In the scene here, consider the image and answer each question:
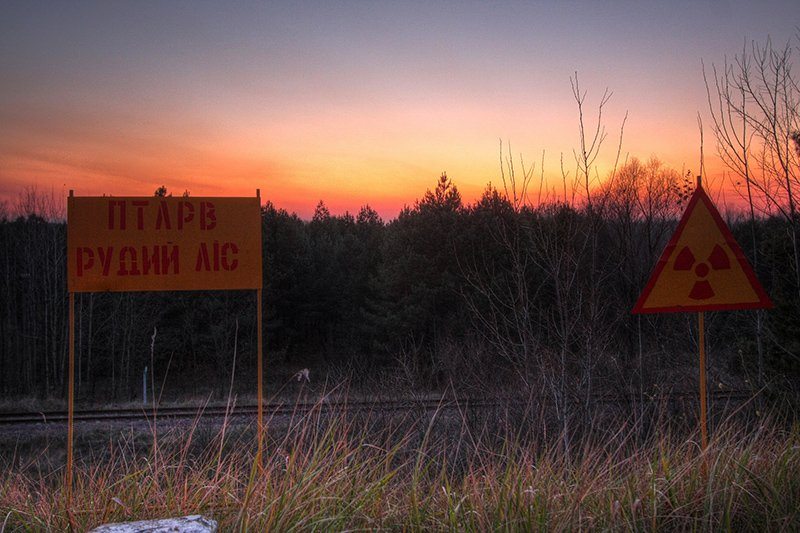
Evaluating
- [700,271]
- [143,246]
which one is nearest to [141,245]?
[143,246]

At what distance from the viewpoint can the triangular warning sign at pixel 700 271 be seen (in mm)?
4613

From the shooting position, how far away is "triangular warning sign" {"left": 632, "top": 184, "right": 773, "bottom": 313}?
15.1 ft

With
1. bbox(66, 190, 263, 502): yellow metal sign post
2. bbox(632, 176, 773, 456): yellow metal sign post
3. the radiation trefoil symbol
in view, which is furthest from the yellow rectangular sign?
the radiation trefoil symbol

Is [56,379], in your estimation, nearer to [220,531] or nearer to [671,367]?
[671,367]

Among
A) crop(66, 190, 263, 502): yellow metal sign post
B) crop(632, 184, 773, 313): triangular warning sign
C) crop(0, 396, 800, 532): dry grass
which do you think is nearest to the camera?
crop(0, 396, 800, 532): dry grass

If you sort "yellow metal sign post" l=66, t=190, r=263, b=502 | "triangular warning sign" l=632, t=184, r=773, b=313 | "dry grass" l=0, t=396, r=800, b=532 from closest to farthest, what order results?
"dry grass" l=0, t=396, r=800, b=532 < "triangular warning sign" l=632, t=184, r=773, b=313 < "yellow metal sign post" l=66, t=190, r=263, b=502

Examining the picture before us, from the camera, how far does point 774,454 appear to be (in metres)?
4.40

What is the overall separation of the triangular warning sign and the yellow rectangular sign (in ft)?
11.3

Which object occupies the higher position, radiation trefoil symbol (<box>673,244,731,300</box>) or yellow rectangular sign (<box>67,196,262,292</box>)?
yellow rectangular sign (<box>67,196,262,292</box>)

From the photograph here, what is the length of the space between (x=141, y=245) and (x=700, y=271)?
4.57m

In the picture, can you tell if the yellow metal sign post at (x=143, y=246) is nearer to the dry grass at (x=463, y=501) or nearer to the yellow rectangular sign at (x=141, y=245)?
the yellow rectangular sign at (x=141, y=245)

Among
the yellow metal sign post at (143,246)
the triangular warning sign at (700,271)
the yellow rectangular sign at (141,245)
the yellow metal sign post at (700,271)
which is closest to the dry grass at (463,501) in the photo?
the yellow metal sign post at (700,271)

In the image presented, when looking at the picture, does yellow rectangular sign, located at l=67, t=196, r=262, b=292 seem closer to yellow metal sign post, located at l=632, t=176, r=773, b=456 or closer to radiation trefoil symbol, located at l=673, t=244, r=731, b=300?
yellow metal sign post, located at l=632, t=176, r=773, b=456

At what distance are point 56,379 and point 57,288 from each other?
4.09 metres
